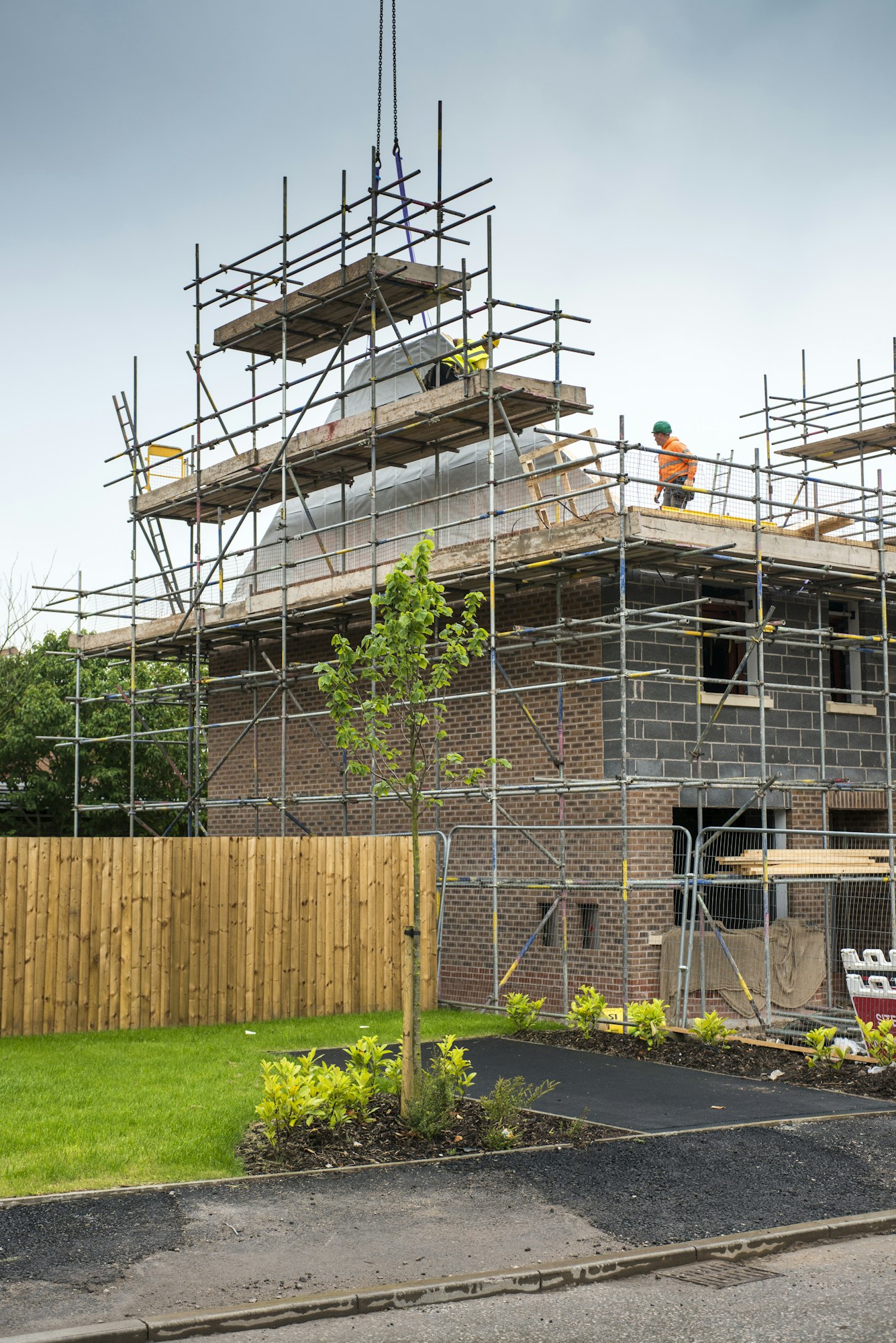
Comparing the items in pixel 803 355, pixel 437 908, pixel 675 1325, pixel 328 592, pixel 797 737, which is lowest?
pixel 675 1325

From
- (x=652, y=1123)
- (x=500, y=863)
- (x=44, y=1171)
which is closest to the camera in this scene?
(x=44, y=1171)

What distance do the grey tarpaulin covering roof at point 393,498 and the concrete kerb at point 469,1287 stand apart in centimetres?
1188

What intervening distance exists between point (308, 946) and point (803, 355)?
1442cm

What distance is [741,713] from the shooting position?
1791 centimetres

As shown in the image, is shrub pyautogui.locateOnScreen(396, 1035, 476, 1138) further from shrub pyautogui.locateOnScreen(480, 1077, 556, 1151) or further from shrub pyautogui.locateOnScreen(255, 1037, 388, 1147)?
shrub pyautogui.locateOnScreen(255, 1037, 388, 1147)

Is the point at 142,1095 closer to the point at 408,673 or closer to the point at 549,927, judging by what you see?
the point at 408,673

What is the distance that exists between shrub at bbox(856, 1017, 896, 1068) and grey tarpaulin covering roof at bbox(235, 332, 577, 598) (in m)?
8.49

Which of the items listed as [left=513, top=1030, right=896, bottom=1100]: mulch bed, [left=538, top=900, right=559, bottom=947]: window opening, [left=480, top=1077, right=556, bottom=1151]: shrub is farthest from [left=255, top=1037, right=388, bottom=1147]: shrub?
[left=538, top=900, right=559, bottom=947]: window opening

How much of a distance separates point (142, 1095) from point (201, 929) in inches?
169

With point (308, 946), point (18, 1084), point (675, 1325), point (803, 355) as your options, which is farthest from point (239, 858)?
point (803, 355)

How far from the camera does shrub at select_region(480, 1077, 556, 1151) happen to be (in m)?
9.55

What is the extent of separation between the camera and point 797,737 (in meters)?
18.5

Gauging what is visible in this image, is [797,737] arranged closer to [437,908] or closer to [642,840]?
[642,840]

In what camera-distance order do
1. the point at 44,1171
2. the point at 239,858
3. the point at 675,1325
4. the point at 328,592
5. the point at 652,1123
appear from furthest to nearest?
1. the point at 328,592
2. the point at 239,858
3. the point at 652,1123
4. the point at 44,1171
5. the point at 675,1325
